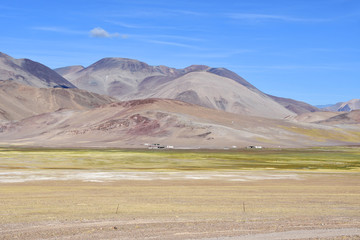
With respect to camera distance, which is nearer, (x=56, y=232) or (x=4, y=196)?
(x=56, y=232)

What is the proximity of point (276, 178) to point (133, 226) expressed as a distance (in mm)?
30200

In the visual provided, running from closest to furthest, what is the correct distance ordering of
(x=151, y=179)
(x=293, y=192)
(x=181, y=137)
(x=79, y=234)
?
(x=79, y=234) < (x=293, y=192) < (x=151, y=179) < (x=181, y=137)

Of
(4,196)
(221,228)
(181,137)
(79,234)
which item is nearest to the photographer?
(79,234)

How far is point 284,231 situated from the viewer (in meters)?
19.1

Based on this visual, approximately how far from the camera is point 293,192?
34938 mm

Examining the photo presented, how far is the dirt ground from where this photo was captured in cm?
1906

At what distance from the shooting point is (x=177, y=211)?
999 inches

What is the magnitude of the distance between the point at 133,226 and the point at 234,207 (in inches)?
309

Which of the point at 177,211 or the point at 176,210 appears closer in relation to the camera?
the point at 177,211

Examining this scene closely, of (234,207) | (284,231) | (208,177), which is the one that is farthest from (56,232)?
(208,177)

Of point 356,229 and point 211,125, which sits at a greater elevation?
point 211,125

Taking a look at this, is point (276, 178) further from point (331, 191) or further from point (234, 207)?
point (234, 207)

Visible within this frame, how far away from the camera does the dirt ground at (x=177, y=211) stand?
1906 cm

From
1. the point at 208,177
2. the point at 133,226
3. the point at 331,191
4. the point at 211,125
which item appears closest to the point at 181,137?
the point at 211,125
